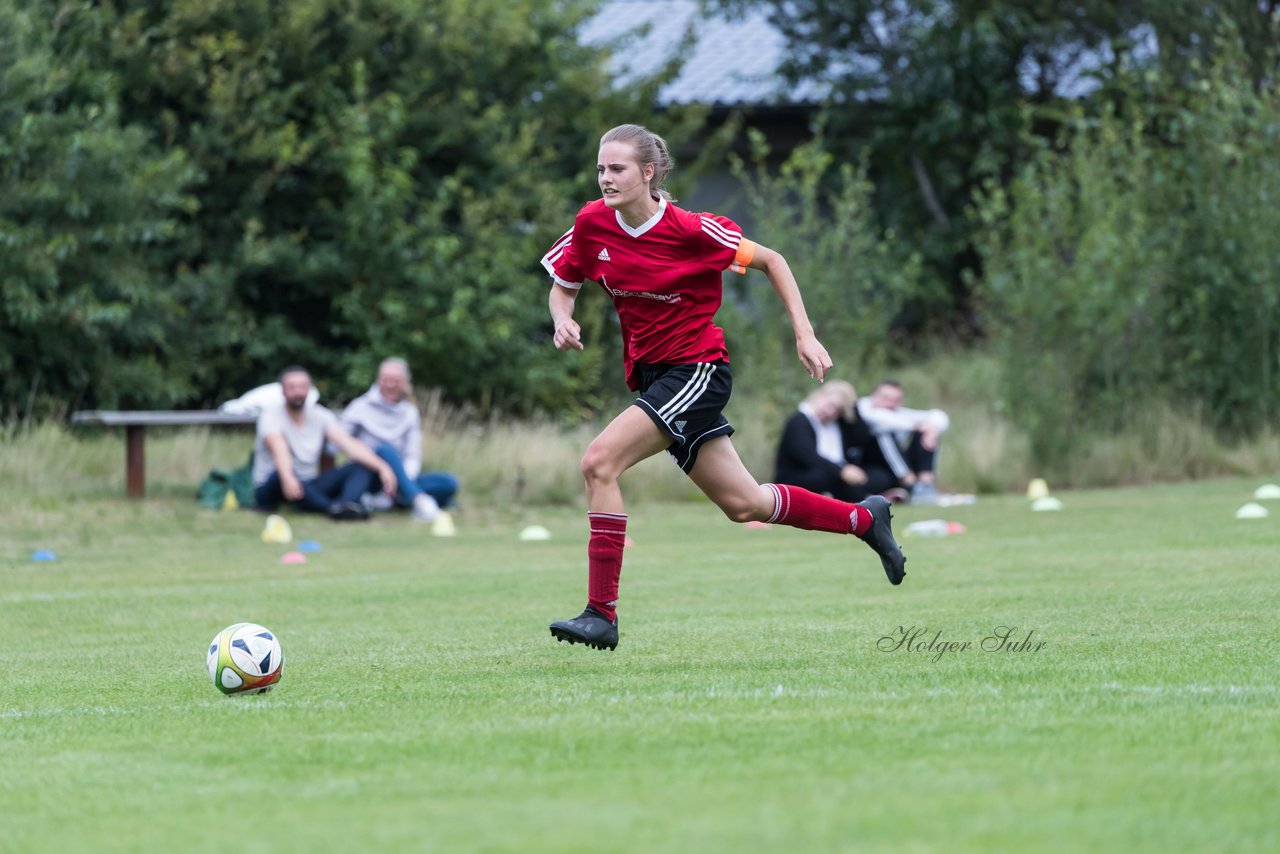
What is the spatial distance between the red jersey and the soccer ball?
5.95ft

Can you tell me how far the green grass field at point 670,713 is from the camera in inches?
156

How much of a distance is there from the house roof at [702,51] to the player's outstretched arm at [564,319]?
702 inches

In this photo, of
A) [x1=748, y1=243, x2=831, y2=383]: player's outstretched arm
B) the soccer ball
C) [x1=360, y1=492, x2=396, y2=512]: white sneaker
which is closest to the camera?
the soccer ball

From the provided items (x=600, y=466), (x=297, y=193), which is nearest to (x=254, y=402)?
(x=297, y=193)

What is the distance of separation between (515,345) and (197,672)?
50.1 ft

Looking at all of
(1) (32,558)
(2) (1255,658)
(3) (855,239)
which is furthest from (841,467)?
(2) (1255,658)

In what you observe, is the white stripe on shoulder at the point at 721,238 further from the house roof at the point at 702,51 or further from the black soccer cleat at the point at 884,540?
the house roof at the point at 702,51

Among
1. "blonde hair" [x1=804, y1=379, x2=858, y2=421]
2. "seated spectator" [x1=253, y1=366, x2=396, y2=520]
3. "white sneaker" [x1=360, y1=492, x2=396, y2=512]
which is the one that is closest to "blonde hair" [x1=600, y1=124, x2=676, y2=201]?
"seated spectator" [x1=253, y1=366, x2=396, y2=520]

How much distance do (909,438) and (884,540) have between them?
432 inches

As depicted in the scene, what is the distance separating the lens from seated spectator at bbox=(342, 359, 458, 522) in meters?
16.5

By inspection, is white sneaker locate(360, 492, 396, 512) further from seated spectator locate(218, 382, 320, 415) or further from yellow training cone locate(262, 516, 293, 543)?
yellow training cone locate(262, 516, 293, 543)

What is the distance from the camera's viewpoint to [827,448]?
17625mm

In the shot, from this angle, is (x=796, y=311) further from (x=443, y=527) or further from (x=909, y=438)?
(x=909, y=438)

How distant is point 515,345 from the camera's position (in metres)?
22.3
